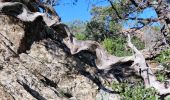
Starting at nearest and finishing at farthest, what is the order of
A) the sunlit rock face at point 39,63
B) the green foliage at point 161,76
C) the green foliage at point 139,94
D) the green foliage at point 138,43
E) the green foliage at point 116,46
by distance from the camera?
the green foliage at point 139,94 < the sunlit rock face at point 39,63 < the green foliage at point 161,76 < the green foliage at point 116,46 < the green foliage at point 138,43

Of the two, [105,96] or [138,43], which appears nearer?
[105,96]

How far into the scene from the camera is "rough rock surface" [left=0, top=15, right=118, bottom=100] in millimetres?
9094

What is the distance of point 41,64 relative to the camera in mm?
10234

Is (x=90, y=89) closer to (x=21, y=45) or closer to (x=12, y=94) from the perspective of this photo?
(x=21, y=45)

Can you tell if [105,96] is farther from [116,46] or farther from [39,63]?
[116,46]

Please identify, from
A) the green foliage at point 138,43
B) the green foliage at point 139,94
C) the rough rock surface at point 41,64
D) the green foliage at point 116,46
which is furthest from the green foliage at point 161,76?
the green foliage at point 138,43

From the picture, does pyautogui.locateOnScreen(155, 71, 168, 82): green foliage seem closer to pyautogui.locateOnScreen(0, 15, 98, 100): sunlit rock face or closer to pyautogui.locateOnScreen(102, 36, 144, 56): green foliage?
pyautogui.locateOnScreen(0, 15, 98, 100): sunlit rock face

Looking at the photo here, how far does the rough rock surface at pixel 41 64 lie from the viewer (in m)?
9.09

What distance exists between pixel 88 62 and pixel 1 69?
3.35m

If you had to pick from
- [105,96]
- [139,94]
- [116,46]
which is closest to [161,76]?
[105,96]

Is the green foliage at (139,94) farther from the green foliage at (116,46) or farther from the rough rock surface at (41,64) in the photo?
the green foliage at (116,46)

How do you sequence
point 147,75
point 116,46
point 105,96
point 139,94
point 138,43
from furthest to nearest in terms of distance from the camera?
point 138,43, point 116,46, point 105,96, point 147,75, point 139,94

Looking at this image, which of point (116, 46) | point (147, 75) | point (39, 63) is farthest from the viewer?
point (116, 46)

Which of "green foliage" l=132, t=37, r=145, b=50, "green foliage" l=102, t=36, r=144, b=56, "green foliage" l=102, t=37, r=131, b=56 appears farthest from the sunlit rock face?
"green foliage" l=132, t=37, r=145, b=50
